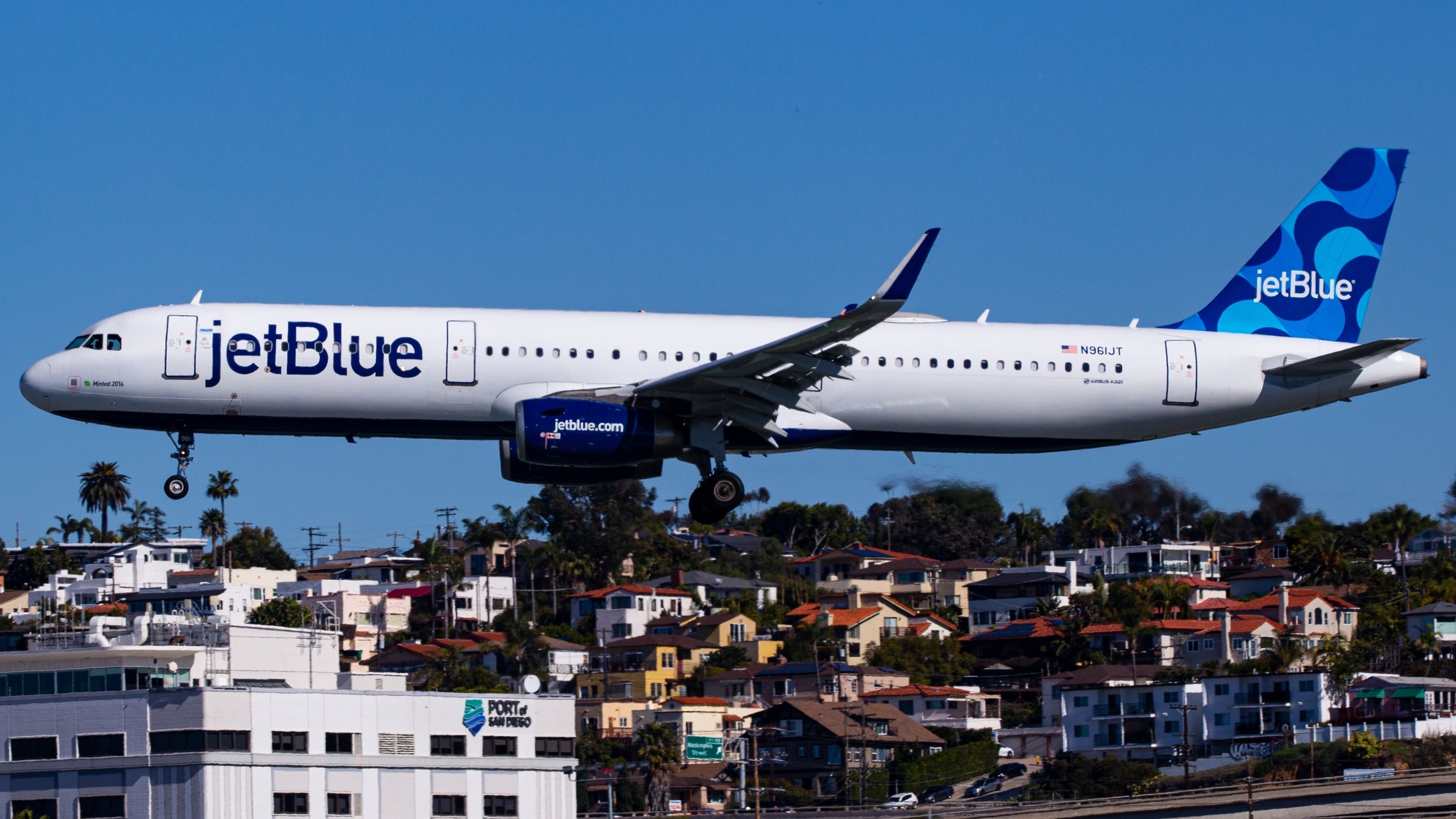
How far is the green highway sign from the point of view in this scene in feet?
251

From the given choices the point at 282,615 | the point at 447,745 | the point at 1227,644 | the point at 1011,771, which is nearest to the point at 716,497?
the point at 447,745

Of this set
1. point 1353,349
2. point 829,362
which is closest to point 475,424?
point 829,362

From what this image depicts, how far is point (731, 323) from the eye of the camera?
121 ft

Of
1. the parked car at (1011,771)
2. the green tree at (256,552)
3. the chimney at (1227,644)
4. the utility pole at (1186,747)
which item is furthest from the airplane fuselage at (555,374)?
the green tree at (256,552)

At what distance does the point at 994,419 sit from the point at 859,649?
223 feet

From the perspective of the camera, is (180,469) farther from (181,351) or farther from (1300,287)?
(1300,287)

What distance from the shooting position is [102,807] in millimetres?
46062

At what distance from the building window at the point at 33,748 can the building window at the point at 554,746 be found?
515 inches

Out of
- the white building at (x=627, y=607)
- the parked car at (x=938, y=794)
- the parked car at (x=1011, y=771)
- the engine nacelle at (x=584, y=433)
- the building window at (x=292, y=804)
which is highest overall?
the engine nacelle at (x=584, y=433)

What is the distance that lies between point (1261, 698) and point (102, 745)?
46.0 metres

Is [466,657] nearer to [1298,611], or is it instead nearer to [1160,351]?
[1298,611]

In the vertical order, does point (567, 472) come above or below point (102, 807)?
above

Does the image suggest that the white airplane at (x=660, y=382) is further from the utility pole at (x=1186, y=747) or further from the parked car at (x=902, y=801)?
the parked car at (x=902, y=801)

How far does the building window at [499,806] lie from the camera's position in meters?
50.1
